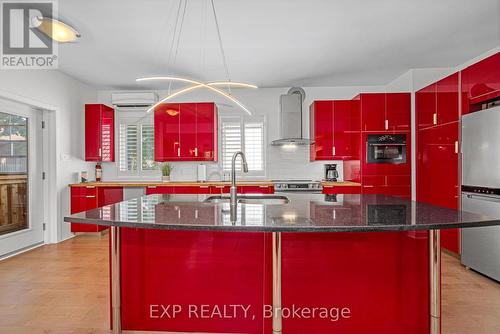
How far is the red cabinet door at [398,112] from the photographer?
4.38 m

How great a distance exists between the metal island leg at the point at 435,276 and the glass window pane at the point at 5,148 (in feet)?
14.9

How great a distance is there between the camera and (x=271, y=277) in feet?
5.74

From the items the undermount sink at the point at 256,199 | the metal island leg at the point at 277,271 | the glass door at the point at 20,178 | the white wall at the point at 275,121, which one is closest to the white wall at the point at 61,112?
the glass door at the point at 20,178

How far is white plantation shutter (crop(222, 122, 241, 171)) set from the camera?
529cm

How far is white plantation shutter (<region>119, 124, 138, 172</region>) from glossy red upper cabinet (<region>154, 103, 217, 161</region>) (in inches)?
27.5

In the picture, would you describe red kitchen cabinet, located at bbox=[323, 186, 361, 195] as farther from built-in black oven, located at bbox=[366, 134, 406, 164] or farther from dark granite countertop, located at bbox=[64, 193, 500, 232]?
dark granite countertop, located at bbox=[64, 193, 500, 232]

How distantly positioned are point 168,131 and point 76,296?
295 centimetres

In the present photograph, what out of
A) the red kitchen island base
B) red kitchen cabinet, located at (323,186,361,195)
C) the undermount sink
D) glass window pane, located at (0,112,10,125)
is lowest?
the red kitchen island base

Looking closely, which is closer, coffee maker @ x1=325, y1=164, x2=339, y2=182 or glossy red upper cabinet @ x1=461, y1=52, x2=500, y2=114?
glossy red upper cabinet @ x1=461, y1=52, x2=500, y2=114

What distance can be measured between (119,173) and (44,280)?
8.90ft

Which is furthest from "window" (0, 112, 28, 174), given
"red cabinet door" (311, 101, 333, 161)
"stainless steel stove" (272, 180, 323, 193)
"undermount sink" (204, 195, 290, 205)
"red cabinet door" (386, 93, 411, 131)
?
"red cabinet door" (386, 93, 411, 131)

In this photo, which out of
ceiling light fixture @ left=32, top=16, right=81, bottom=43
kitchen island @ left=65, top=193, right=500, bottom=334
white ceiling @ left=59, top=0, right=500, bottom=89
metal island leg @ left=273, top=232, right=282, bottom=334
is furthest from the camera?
ceiling light fixture @ left=32, top=16, right=81, bottom=43

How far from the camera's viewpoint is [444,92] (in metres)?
3.60

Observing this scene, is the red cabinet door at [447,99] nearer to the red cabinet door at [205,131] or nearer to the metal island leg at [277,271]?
the metal island leg at [277,271]
